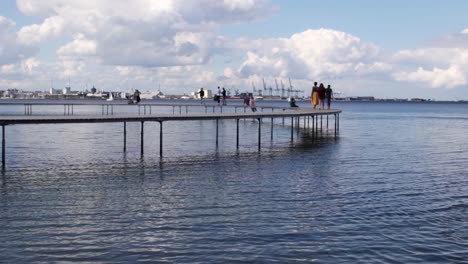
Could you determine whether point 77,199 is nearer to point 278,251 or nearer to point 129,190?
point 129,190

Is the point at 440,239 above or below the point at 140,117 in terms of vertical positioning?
below

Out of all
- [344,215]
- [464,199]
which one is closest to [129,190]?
[344,215]

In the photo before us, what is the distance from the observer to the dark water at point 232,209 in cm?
959

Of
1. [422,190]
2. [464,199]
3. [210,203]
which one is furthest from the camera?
[422,190]

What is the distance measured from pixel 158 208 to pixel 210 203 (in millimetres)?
1282

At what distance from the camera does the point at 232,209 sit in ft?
41.8

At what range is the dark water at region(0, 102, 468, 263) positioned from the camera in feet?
31.5

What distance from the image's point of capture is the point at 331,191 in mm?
15312

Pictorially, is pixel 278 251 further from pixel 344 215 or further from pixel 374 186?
pixel 374 186

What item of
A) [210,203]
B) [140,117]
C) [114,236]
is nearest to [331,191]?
[210,203]

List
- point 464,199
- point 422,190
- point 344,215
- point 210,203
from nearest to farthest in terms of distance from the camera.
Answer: point 344,215
point 210,203
point 464,199
point 422,190

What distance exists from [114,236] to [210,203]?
137 inches

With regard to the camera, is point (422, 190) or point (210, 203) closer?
point (210, 203)

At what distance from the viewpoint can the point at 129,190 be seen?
601 inches
